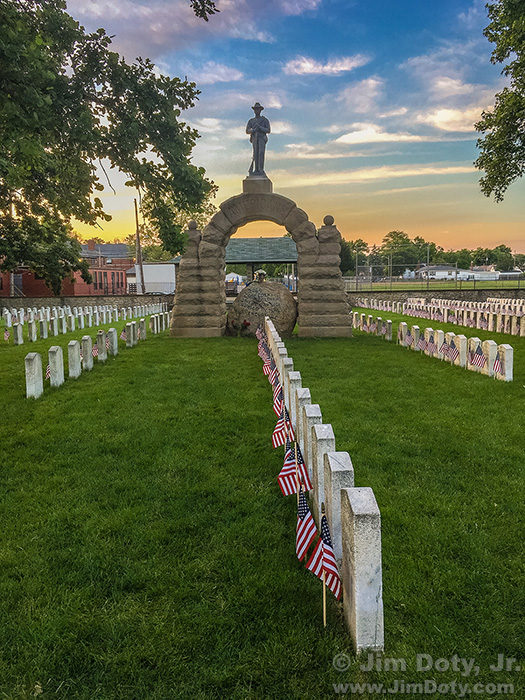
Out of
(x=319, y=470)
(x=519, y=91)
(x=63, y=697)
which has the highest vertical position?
(x=519, y=91)

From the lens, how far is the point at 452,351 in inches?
400

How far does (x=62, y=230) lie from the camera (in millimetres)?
13633

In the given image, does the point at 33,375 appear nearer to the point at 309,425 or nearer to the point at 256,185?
the point at 309,425

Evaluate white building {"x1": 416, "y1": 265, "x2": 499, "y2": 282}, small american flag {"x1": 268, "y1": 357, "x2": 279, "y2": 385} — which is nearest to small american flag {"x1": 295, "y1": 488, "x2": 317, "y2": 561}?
small american flag {"x1": 268, "y1": 357, "x2": 279, "y2": 385}

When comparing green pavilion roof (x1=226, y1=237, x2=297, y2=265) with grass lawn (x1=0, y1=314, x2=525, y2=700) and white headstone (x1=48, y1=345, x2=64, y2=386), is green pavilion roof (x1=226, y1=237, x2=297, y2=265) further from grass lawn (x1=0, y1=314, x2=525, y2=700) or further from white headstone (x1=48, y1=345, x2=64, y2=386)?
grass lawn (x1=0, y1=314, x2=525, y2=700)

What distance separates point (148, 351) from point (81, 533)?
9.42 m

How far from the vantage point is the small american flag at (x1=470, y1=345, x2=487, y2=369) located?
902cm

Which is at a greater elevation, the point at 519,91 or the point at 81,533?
the point at 519,91

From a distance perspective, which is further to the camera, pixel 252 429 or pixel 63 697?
pixel 252 429

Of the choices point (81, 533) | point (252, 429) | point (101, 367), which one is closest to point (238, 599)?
point (81, 533)

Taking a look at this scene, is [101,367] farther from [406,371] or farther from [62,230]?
[406,371]

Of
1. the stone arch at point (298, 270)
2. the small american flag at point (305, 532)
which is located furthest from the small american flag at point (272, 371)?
the stone arch at point (298, 270)

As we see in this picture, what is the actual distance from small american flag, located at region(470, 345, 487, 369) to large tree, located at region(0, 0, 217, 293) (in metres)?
6.17

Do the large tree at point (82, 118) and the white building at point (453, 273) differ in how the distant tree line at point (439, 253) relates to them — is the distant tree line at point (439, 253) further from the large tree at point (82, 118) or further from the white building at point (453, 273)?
the large tree at point (82, 118)
